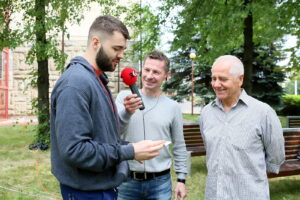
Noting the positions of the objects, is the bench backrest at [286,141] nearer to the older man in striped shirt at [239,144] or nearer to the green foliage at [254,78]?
the older man in striped shirt at [239,144]

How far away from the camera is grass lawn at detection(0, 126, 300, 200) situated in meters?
5.23

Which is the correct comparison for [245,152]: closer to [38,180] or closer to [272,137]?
[272,137]

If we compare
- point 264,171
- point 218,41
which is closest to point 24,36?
point 218,41

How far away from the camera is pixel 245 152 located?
252 centimetres

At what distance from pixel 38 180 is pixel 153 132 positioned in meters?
4.02

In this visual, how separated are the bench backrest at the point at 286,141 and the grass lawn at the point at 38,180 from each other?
470 millimetres

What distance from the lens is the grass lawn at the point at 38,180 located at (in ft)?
17.2

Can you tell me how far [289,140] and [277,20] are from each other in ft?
15.2

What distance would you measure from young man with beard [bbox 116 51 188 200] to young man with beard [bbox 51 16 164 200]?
820 millimetres

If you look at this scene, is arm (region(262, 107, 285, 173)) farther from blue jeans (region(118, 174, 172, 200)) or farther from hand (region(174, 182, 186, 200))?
blue jeans (region(118, 174, 172, 200))

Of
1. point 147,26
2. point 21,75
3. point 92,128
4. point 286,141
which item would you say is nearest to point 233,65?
point 92,128

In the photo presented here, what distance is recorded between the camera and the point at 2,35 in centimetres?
808

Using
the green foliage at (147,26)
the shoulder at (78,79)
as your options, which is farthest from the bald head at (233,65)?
the green foliage at (147,26)

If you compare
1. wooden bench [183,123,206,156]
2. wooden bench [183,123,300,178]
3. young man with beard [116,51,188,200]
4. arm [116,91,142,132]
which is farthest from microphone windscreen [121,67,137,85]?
wooden bench [183,123,206,156]
